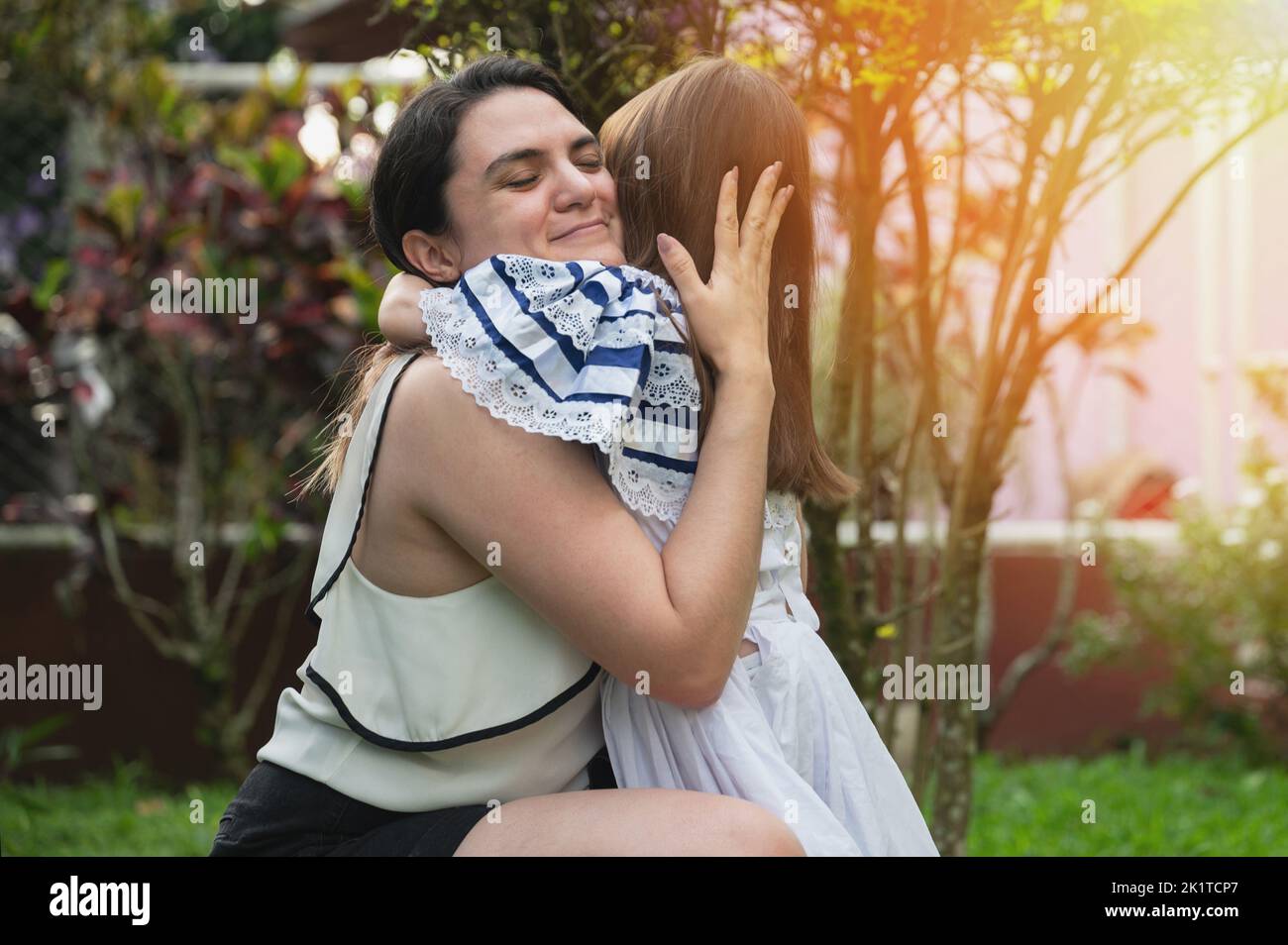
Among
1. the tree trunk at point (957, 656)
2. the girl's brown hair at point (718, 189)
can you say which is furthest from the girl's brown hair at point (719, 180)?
the tree trunk at point (957, 656)

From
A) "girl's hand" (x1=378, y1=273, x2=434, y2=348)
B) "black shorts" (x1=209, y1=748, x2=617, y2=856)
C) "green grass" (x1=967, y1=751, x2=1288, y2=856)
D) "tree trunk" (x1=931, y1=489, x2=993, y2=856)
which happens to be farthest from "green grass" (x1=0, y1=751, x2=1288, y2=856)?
"girl's hand" (x1=378, y1=273, x2=434, y2=348)

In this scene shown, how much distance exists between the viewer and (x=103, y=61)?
4.81 meters

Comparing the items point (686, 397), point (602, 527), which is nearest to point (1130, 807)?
point (686, 397)

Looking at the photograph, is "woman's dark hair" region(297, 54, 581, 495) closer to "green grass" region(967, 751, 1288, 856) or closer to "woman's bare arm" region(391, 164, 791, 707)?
"woman's bare arm" region(391, 164, 791, 707)

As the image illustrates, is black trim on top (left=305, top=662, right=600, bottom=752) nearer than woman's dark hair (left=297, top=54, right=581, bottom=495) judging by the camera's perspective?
Yes

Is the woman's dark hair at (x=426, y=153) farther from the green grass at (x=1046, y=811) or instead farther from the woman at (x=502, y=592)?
the green grass at (x=1046, y=811)

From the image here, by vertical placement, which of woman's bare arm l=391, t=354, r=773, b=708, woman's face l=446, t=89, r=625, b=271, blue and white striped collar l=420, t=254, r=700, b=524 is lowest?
woman's bare arm l=391, t=354, r=773, b=708

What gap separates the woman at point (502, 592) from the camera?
5.34 feet

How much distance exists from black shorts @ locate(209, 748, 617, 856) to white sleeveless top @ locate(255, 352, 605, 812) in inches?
0.7

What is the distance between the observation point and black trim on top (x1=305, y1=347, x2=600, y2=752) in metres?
1.68

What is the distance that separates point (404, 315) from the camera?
1.89 m
